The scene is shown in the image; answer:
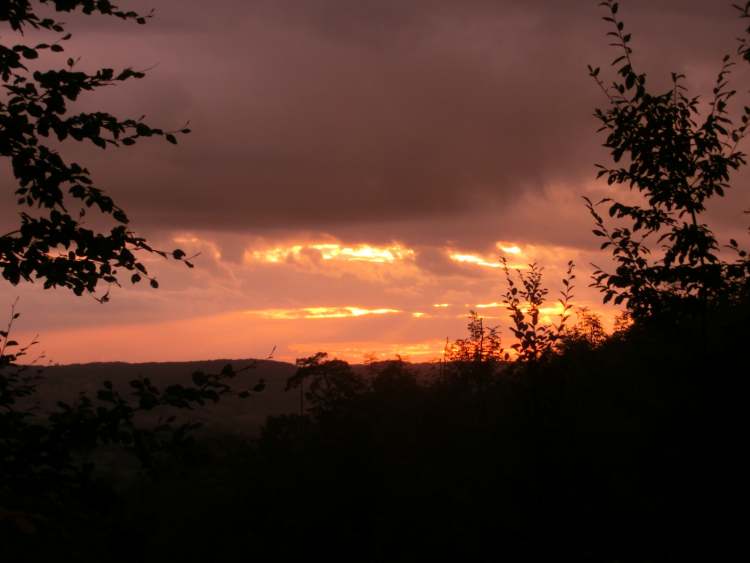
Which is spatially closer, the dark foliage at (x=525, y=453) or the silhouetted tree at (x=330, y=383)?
the dark foliage at (x=525, y=453)

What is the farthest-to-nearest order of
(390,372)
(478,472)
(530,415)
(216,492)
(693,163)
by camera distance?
(390,372), (216,492), (478,472), (530,415), (693,163)

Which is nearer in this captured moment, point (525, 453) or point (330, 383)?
point (525, 453)

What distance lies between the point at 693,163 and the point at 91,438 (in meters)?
8.85

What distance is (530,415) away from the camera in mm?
12461

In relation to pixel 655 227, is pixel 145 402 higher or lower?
lower

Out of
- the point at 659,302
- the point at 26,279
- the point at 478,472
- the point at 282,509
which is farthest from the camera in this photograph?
the point at 282,509

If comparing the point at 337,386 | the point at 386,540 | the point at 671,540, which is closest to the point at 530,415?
the point at 671,540

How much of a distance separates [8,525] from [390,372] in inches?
895

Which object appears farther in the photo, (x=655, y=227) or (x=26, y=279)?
(x=655, y=227)

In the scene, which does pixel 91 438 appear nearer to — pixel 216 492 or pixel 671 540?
pixel 671 540

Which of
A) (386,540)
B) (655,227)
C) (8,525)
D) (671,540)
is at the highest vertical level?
(655,227)

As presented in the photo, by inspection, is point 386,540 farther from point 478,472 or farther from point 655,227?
point 655,227

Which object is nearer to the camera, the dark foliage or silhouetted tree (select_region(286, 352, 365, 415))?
the dark foliage

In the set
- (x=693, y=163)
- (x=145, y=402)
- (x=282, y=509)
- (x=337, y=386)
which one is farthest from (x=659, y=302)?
(x=337, y=386)
